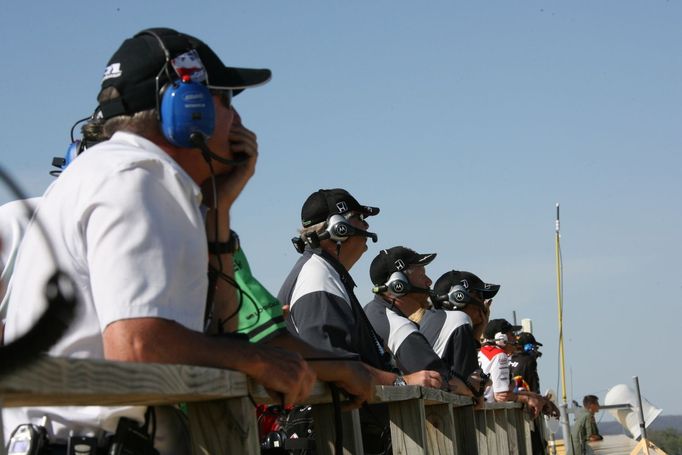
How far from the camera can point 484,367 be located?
13930 mm

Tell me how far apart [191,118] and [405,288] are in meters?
5.56

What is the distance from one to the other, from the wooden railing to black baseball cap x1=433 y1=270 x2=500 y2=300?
532cm

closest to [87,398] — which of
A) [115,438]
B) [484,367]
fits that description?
[115,438]

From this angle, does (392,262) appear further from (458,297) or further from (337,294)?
(337,294)

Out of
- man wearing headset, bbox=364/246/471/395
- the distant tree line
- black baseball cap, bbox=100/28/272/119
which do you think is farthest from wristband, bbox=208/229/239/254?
the distant tree line

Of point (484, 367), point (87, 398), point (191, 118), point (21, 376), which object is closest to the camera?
point (21, 376)

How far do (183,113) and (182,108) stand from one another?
2cm

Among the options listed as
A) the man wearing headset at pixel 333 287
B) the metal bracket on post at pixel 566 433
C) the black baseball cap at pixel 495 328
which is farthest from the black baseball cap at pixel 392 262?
the metal bracket on post at pixel 566 433

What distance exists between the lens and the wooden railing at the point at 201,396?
2.00 m

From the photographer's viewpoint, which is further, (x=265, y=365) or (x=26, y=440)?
(x=265, y=365)

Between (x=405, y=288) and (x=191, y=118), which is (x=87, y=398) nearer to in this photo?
(x=191, y=118)

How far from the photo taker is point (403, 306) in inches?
350

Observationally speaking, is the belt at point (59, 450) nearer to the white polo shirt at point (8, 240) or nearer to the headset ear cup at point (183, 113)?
the white polo shirt at point (8, 240)

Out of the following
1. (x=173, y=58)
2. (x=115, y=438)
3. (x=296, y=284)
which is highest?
(x=173, y=58)
